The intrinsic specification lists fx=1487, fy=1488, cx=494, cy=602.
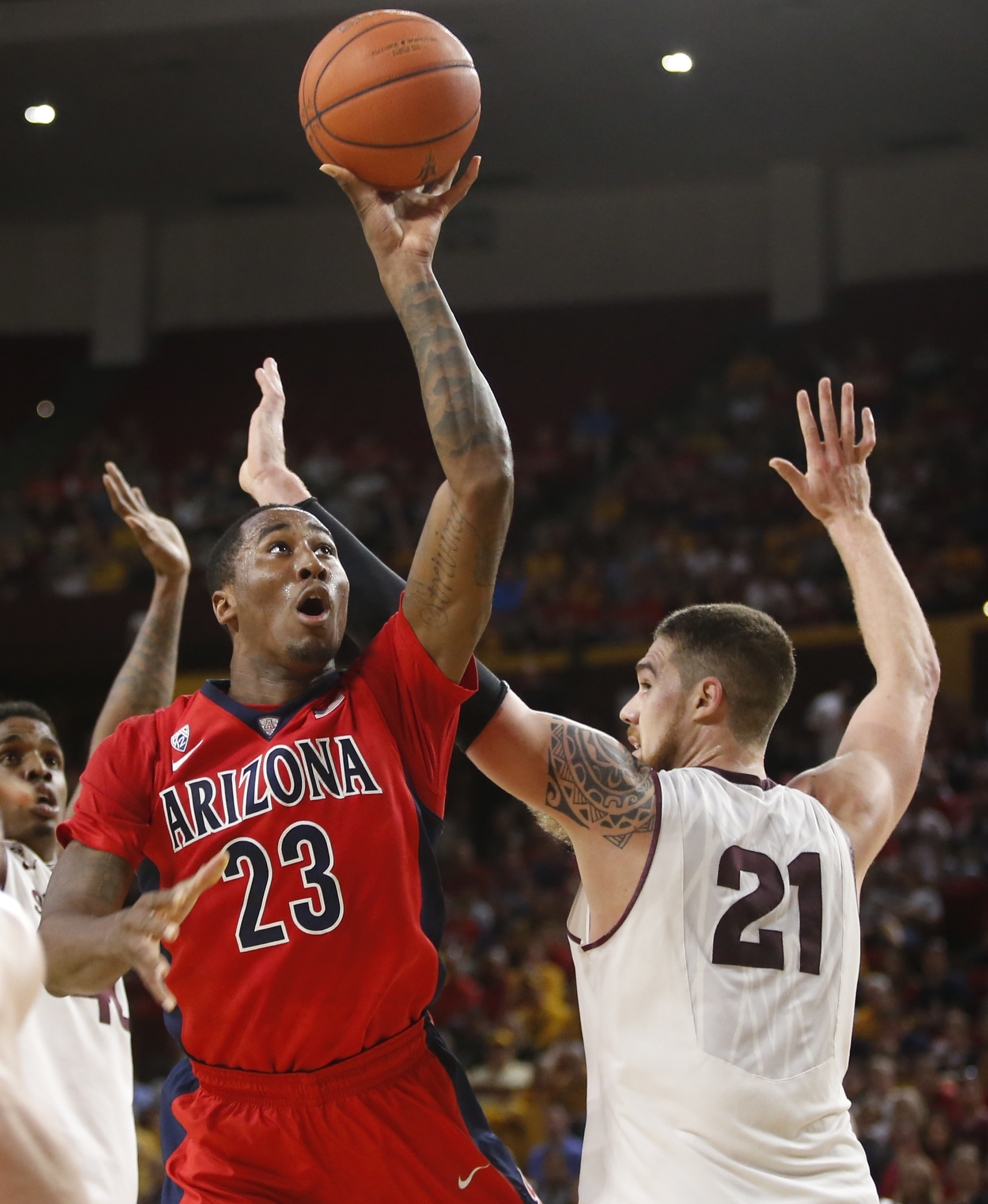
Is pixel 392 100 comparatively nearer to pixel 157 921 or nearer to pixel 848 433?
pixel 848 433

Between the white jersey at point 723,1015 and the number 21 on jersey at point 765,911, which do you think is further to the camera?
the number 21 on jersey at point 765,911

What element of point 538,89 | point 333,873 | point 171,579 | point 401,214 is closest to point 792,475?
point 401,214

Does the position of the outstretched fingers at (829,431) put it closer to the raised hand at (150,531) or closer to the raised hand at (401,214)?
the raised hand at (401,214)

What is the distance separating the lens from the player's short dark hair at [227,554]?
346cm

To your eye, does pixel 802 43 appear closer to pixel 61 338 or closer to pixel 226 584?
pixel 61 338

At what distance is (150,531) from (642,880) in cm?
238

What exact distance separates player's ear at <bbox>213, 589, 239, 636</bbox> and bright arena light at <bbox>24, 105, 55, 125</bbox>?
17333mm

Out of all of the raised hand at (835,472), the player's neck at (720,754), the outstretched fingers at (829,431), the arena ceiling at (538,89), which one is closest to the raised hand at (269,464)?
the player's neck at (720,754)

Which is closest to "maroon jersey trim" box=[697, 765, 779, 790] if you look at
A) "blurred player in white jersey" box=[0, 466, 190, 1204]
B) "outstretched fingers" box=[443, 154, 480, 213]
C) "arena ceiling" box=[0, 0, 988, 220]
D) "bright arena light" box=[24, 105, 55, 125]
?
"outstretched fingers" box=[443, 154, 480, 213]

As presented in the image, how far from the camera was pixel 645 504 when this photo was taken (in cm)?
1783

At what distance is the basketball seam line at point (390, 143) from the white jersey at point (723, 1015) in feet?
5.19

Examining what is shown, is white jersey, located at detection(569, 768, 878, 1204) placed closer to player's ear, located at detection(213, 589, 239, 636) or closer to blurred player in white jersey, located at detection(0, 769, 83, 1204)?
player's ear, located at detection(213, 589, 239, 636)

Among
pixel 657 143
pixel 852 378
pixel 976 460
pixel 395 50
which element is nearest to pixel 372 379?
pixel 657 143

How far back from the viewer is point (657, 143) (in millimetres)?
20016
